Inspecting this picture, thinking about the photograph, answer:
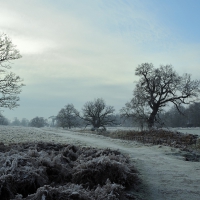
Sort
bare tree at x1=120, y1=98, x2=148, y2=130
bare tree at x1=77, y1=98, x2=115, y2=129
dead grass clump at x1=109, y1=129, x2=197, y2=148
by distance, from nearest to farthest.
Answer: dead grass clump at x1=109, y1=129, x2=197, y2=148 < bare tree at x1=120, y1=98, x2=148, y2=130 < bare tree at x1=77, y1=98, x2=115, y2=129

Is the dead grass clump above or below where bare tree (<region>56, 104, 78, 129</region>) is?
below

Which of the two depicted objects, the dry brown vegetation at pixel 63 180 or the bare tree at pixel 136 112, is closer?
the dry brown vegetation at pixel 63 180

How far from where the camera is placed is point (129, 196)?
18.1ft

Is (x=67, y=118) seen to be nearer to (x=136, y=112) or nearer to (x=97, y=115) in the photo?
(x=97, y=115)

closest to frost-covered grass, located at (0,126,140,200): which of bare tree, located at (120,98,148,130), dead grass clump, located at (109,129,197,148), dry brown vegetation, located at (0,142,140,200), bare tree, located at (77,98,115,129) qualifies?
dry brown vegetation, located at (0,142,140,200)

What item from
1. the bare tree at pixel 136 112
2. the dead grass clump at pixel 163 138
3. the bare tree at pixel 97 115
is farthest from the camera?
the bare tree at pixel 97 115

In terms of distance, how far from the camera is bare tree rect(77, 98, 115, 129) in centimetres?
5912

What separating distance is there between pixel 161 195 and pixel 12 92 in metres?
18.3

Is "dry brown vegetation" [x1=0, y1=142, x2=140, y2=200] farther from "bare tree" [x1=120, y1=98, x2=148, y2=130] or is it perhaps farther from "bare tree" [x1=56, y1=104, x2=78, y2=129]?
"bare tree" [x1=56, y1=104, x2=78, y2=129]

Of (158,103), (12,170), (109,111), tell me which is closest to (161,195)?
(12,170)

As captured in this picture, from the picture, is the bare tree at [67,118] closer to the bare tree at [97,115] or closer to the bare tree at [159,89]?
the bare tree at [97,115]

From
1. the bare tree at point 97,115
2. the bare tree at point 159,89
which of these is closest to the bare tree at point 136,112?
the bare tree at point 159,89

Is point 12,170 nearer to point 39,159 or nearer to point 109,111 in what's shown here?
point 39,159

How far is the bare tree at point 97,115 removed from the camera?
194ft
